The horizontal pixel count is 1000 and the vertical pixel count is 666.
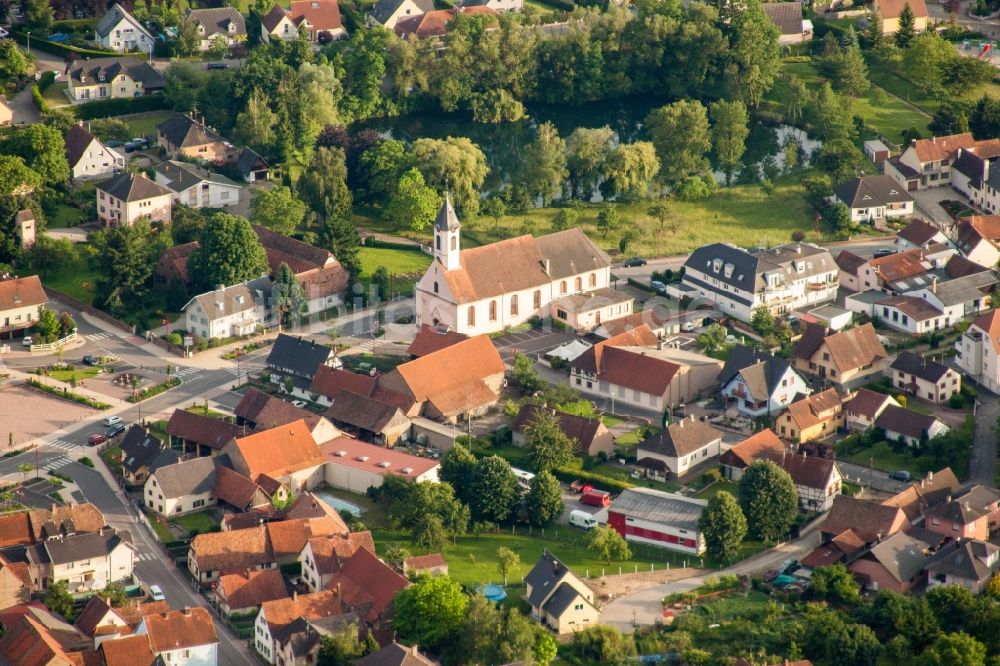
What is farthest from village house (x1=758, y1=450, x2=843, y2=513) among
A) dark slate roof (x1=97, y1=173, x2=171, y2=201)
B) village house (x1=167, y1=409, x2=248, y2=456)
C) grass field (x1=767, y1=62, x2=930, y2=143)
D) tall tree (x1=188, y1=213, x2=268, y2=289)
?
grass field (x1=767, y1=62, x2=930, y2=143)

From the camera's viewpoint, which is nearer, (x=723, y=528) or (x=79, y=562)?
(x=79, y=562)

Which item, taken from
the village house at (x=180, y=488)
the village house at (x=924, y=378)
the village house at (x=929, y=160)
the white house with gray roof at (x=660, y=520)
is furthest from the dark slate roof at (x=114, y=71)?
the white house with gray roof at (x=660, y=520)

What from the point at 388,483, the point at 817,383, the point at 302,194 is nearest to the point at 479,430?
the point at 388,483

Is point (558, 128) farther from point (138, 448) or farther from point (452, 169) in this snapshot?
point (138, 448)

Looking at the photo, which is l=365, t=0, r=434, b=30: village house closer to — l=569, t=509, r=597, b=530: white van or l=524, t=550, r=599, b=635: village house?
l=569, t=509, r=597, b=530: white van

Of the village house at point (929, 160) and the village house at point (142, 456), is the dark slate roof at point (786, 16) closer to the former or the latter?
the village house at point (929, 160)

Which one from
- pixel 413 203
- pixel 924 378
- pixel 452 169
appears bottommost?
pixel 924 378

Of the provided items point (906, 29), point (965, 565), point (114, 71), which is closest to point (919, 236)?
point (906, 29)
